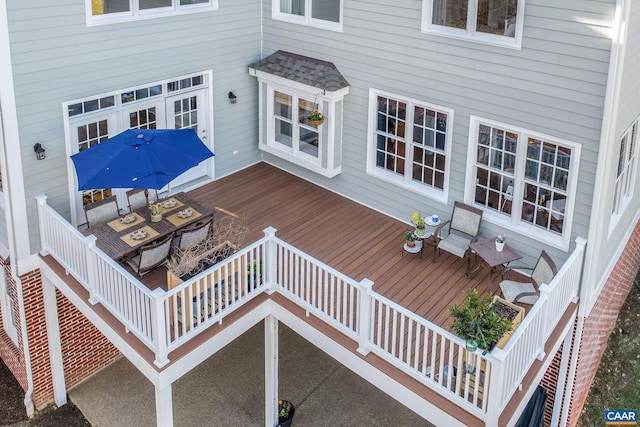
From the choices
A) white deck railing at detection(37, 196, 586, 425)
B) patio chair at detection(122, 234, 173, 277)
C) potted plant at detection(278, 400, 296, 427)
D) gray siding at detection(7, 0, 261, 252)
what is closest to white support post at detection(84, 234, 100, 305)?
white deck railing at detection(37, 196, 586, 425)

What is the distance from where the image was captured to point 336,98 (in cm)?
1146

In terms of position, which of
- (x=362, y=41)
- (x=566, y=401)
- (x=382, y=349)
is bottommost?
(x=566, y=401)

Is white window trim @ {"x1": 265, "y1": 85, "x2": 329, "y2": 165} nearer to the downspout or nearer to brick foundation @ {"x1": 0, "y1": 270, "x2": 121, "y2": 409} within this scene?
brick foundation @ {"x1": 0, "y1": 270, "x2": 121, "y2": 409}

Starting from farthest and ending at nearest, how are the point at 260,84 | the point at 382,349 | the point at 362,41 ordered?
the point at 260,84
the point at 362,41
the point at 382,349

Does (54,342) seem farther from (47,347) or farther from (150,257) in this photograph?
(150,257)

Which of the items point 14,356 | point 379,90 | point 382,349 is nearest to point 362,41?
point 379,90

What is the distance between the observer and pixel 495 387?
7000mm

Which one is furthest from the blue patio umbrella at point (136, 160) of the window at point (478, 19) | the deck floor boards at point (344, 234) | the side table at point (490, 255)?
the side table at point (490, 255)

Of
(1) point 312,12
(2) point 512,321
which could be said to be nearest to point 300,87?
(1) point 312,12

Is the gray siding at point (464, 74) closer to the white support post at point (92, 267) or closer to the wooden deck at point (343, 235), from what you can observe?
the wooden deck at point (343, 235)

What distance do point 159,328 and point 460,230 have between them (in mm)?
5165

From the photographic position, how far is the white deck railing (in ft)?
24.3

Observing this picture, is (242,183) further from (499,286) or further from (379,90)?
(499,286)

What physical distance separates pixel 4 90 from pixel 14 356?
530cm
